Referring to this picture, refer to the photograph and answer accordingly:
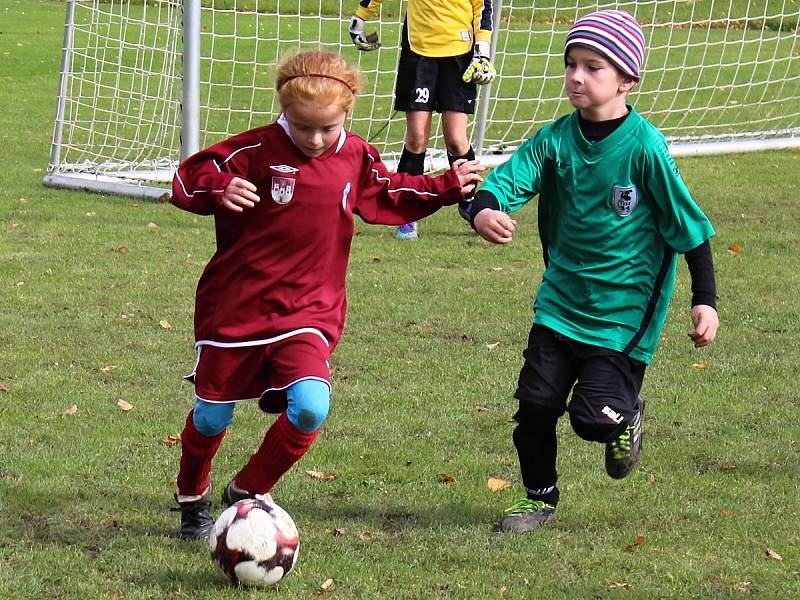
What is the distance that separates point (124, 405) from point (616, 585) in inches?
102

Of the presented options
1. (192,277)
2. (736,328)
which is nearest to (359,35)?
(192,277)

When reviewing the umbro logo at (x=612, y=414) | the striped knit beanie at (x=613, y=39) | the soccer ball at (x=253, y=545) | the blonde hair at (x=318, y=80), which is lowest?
the soccer ball at (x=253, y=545)

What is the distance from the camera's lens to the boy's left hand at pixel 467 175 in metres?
4.26

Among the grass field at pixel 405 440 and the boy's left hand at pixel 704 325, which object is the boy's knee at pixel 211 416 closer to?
the grass field at pixel 405 440

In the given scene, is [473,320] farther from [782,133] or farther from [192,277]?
[782,133]

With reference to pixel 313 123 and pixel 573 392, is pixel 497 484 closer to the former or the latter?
pixel 573 392

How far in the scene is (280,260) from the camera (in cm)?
405

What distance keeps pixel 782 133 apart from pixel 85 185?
7554 millimetres

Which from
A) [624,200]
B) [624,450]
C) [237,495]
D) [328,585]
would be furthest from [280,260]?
[624,450]

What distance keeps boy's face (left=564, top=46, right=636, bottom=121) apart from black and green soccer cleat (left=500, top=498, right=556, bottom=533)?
1330 millimetres

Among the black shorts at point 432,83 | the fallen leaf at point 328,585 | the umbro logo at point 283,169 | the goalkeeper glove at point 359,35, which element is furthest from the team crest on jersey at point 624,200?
the goalkeeper glove at point 359,35

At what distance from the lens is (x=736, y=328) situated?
7199 mm

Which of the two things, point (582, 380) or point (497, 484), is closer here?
point (582, 380)

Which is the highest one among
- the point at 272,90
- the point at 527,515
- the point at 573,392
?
the point at 573,392
